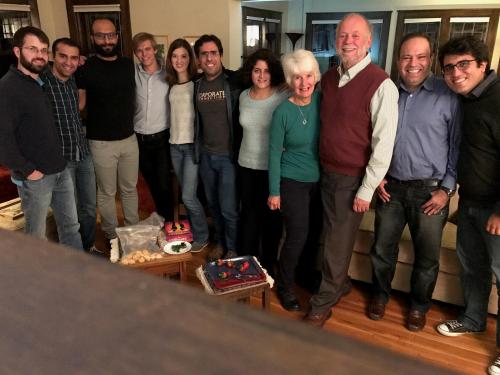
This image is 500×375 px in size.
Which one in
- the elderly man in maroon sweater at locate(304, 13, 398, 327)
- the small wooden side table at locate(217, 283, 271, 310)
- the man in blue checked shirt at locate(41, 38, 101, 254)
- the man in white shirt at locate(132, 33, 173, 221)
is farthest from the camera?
the man in white shirt at locate(132, 33, 173, 221)

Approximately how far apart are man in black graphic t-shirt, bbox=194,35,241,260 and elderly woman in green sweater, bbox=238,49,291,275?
0.35ft

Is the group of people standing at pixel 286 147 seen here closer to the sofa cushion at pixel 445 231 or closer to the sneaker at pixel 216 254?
the sneaker at pixel 216 254

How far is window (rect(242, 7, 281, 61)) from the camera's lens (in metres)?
4.80

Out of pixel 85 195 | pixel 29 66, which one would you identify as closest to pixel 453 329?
pixel 85 195

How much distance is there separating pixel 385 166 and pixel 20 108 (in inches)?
73.3

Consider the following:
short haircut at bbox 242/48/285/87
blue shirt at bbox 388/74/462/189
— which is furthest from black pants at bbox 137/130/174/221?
blue shirt at bbox 388/74/462/189

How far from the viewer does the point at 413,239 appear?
2172 millimetres

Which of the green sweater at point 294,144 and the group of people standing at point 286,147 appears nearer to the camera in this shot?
the group of people standing at point 286,147

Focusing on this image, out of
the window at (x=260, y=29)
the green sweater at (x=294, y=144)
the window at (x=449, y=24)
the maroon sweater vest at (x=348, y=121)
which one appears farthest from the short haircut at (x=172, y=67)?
the window at (x=449, y=24)

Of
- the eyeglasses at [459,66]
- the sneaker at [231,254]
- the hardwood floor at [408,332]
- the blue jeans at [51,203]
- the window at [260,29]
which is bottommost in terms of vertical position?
the hardwood floor at [408,332]

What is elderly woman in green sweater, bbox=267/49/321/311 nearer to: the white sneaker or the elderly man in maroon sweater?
the elderly man in maroon sweater

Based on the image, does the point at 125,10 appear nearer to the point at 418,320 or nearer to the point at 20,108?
the point at 20,108

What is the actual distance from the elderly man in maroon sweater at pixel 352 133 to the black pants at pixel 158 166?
4.40ft

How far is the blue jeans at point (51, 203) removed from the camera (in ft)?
7.61
